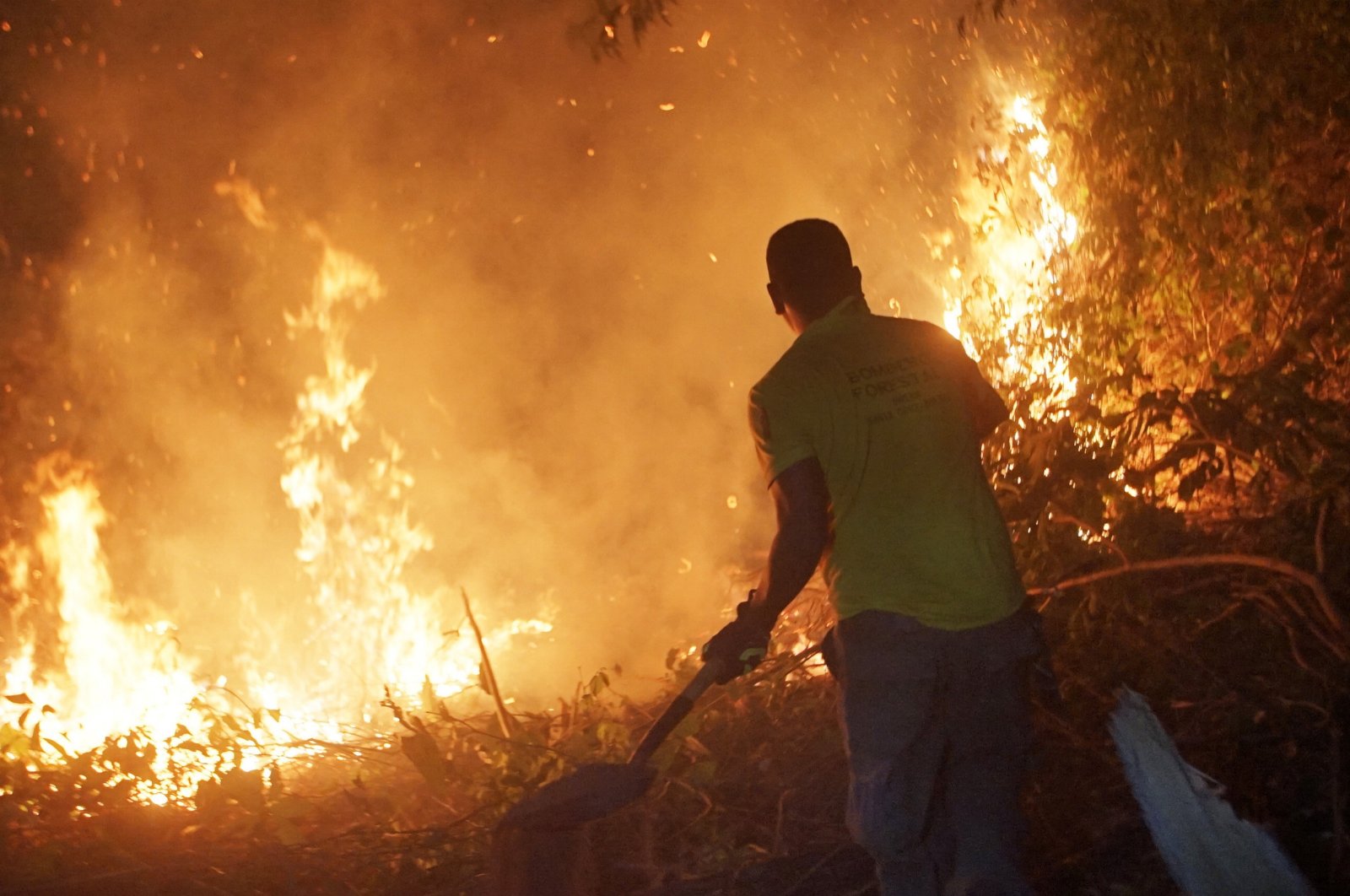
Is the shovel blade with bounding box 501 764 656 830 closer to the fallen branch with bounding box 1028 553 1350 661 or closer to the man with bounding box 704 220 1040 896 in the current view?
the man with bounding box 704 220 1040 896

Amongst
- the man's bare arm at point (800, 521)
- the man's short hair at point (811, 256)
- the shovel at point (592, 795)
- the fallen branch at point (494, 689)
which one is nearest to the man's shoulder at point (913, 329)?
the man's short hair at point (811, 256)

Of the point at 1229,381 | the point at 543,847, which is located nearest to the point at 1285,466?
the point at 1229,381

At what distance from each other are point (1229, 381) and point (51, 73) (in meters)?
8.42

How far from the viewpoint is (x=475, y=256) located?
10.5 meters

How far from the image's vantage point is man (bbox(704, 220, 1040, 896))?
2.54m

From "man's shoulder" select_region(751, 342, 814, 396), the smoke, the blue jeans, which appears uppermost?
A: the smoke

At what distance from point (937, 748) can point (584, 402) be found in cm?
805

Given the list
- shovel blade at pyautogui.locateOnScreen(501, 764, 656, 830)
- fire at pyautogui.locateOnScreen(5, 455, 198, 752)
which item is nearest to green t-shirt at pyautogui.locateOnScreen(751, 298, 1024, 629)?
shovel blade at pyautogui.locateOnScreen(501, 764, 656, 830)

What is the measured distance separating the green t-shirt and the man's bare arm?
3 cm

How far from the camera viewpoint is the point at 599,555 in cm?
923

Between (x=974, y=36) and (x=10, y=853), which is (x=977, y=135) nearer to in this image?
(x=974, y=36)

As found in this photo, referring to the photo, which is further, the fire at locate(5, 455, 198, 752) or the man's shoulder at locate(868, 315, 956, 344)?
the fire at locate(5, 455, 198, 752)

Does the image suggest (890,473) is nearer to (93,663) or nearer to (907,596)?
(907,596)

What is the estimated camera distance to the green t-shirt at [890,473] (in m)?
2.57
